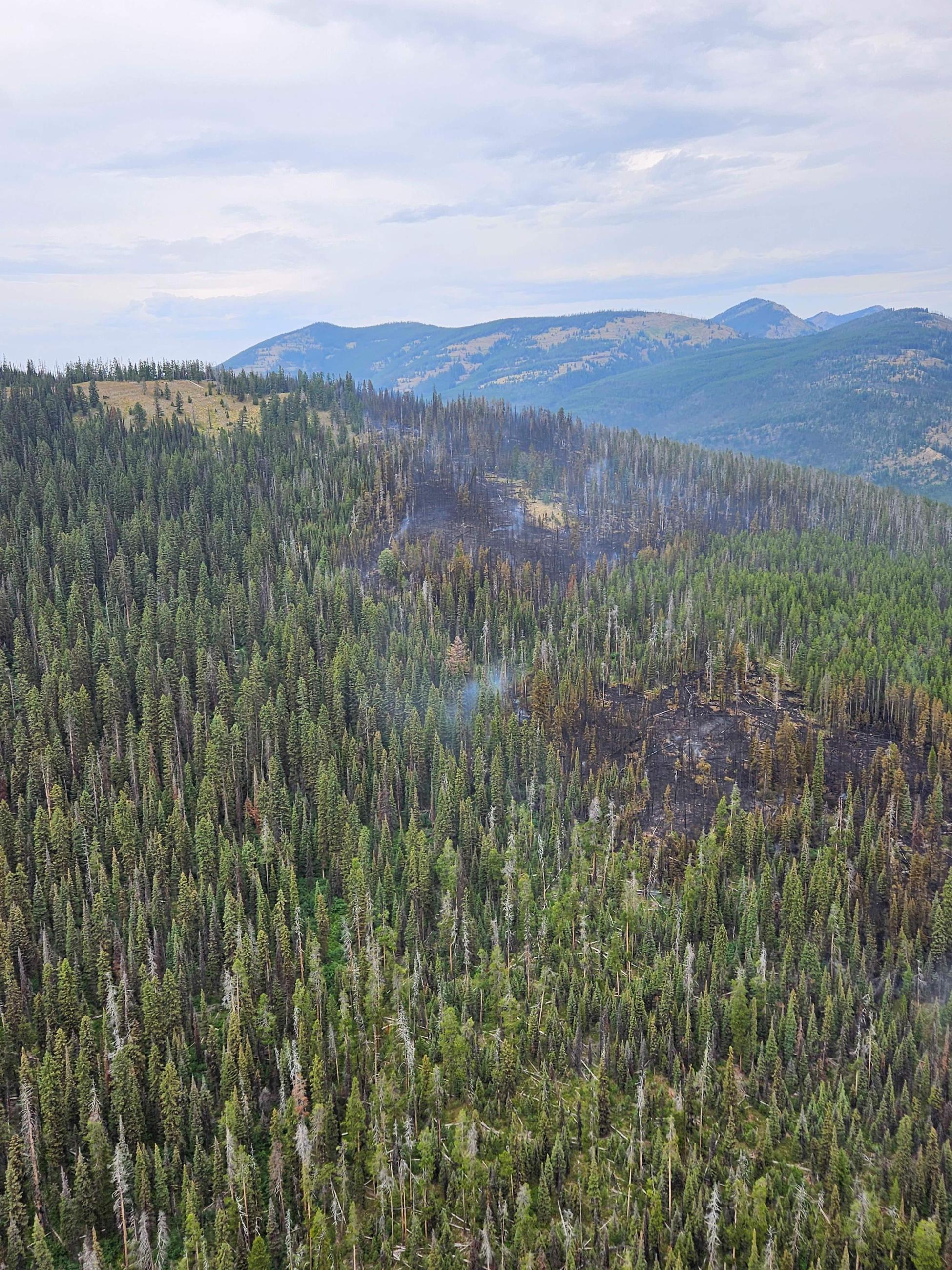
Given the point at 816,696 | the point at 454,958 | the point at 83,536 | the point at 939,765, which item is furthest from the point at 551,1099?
the point at 83,536

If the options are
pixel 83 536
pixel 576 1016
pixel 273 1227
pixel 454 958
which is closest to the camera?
pixel 273 1227

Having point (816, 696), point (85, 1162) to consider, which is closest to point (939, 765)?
point (816, 696)

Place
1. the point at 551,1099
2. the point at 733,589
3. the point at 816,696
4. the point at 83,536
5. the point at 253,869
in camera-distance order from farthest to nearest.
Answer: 1. the point at 733,589
2. the point at 83,536
3. the point at 816,696
4. the point at 253,869
5. the point at 551,1099

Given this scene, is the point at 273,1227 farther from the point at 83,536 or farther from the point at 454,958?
the point at 83,536

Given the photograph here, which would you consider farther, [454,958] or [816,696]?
[816,696]

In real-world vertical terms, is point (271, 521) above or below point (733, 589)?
above

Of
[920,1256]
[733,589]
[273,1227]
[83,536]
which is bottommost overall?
[920,1256]
